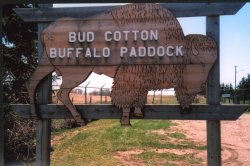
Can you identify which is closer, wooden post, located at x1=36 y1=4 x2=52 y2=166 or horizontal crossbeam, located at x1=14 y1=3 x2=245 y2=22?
horizontal crossbeam, located at x1=14 y1=3 x2=245 y2=22

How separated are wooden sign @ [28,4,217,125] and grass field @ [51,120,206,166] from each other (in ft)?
12.0

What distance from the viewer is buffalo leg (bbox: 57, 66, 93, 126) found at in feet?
16.7

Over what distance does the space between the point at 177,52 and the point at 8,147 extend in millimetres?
5126

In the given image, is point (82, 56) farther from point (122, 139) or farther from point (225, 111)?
point (122, 139)

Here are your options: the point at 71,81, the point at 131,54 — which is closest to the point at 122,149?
the point at 71,81

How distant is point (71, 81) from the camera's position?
513 cm

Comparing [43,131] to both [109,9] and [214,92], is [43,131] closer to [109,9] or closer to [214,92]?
[109,9]

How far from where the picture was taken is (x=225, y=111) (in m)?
4.88

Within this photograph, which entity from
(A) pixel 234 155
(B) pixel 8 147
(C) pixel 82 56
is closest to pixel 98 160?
(B) pixel 8 147

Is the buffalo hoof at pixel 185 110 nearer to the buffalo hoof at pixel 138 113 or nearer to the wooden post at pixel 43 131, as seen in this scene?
the buffalo hoof at pixel 138 113

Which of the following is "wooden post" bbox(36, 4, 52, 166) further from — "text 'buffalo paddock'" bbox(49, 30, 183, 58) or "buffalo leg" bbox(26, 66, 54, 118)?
"text 'buffalo paddock'" bbox(49, 30, 183, 58)

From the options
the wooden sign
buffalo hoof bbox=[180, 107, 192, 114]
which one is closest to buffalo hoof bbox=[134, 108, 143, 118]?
the wooden sign

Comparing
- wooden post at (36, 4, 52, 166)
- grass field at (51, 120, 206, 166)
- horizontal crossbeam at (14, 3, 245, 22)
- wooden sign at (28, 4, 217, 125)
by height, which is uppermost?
horizontal crossbeam at (14, 3, 245, 22)

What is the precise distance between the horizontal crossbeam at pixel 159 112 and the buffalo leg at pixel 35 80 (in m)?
0.08
